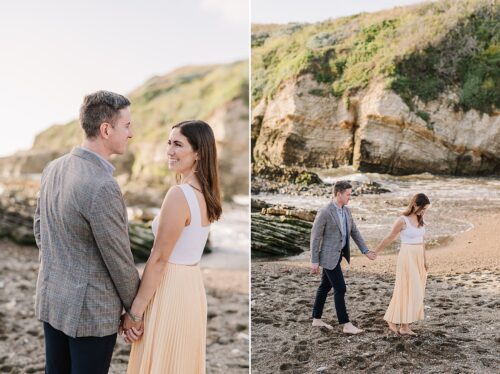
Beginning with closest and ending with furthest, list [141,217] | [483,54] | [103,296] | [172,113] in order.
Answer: [103,296] → [483,54] → [141,217] → [172,113]

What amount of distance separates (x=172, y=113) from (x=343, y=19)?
194 inches

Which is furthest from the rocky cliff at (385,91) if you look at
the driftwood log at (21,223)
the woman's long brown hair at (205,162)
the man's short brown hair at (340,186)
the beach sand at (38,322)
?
the driftwood log at (21,223)

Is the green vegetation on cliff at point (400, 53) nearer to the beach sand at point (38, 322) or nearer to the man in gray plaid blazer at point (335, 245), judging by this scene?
the man in gray plaid blazer at point (335, 245)

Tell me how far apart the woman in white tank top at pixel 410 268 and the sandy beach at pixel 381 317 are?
0.04 m

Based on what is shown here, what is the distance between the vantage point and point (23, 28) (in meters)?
6.59

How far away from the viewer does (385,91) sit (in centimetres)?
339

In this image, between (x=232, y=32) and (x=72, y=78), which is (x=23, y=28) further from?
(x=232, y=32)

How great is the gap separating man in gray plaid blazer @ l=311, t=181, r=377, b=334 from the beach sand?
2092 mm

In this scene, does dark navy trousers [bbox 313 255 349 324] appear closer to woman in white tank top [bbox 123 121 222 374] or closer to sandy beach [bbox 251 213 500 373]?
sandy beach [bbox 251 213 500 373]

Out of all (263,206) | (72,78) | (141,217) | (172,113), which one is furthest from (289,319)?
(172,113)

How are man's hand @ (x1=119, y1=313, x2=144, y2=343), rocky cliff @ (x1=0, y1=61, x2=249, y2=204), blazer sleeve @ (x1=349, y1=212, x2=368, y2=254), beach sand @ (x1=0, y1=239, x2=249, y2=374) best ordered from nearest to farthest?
man's hand @ (x1=119, y1=313, x2=144, y2=343)
blazer sleeve @ (x1=349, y1=212, x2=368, y2=254)
beach sand @ (x1=0, y1=239, x2=249, y2=374)
rocky cliff @ (x1=0, y1=61, x2=249, y2=204)

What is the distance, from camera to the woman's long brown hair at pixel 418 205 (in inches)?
126

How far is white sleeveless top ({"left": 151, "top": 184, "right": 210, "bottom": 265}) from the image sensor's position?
247cm

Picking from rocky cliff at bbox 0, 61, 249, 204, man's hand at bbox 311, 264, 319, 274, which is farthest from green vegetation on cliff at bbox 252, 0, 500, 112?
rocky cliff at bbox 0, 61, 249, 204
